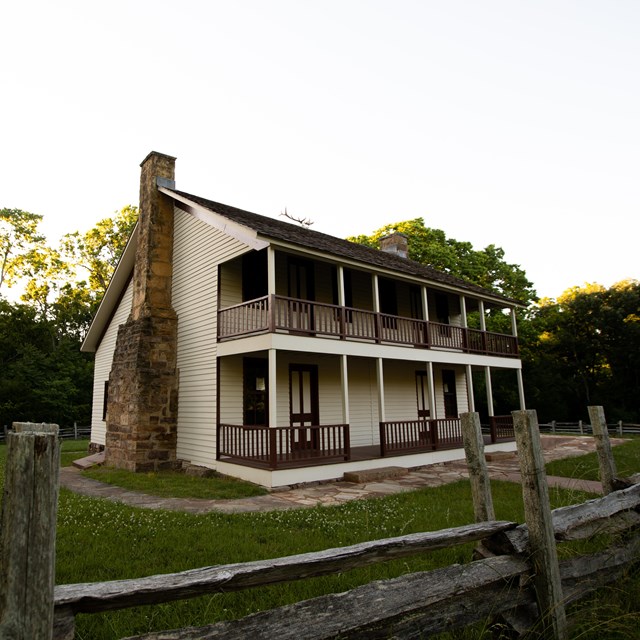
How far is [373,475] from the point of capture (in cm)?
1078

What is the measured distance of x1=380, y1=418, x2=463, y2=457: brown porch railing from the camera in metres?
12.6

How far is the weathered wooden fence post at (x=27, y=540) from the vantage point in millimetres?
1586

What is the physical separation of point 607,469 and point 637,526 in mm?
722

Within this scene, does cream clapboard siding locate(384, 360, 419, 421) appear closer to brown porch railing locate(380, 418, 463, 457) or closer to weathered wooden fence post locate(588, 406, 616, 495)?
brown porch railing locate(380, 418, 463, 457)

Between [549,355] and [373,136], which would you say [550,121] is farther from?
[549,355]

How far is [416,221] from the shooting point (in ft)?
110

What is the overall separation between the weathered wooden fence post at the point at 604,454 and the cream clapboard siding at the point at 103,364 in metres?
16.4

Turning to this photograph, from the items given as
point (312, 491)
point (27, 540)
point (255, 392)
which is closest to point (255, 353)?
point (255, 392)

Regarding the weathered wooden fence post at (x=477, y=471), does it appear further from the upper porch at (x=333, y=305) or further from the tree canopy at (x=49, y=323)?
the tree canopy at (x=49, y=323)

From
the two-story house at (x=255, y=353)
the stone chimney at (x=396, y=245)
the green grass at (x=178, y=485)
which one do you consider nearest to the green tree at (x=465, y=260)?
the stone chimney at (x=396, y=245)

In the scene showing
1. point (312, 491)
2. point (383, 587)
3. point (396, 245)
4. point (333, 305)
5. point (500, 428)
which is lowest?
point (312, 491)

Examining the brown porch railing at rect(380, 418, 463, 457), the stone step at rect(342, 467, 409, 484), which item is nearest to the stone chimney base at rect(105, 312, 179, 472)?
the stone step at rect(342, 467, 409, 484)

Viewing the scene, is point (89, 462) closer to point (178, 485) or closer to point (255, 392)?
point (178, 485)

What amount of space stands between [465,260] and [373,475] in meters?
24.5
